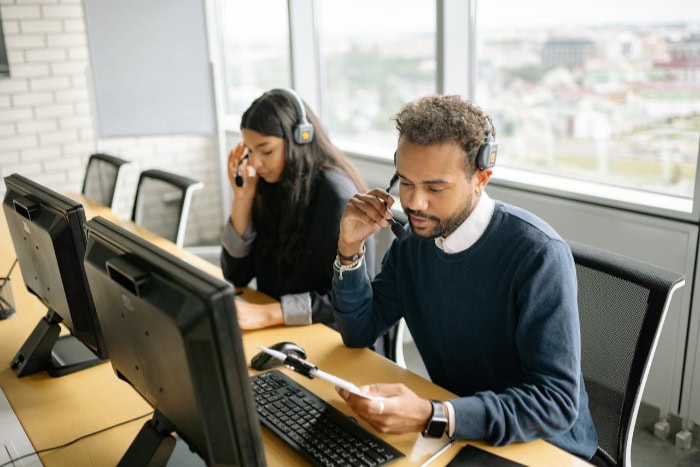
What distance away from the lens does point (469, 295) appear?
1296mm

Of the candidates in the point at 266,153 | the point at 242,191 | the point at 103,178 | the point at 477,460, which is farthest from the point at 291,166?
the point at 103,178

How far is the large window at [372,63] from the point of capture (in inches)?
128

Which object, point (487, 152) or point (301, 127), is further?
point (301, 127)

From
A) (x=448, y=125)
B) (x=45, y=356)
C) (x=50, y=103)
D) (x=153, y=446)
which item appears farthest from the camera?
(x=50, y=103)

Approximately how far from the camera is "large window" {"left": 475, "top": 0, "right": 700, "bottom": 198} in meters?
2.25

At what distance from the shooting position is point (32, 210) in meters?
1.34

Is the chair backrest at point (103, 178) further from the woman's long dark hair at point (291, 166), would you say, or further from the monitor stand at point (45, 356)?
the monitor stand at point (45, 356)

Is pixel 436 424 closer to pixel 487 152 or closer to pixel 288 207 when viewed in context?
pixel 487 152

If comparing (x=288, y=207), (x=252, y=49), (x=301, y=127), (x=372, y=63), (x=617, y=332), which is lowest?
(x=617, y=332)

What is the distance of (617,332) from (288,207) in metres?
0.97

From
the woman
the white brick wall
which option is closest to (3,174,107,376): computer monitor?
the woman

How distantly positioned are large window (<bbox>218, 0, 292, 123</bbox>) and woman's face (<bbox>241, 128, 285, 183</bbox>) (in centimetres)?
232

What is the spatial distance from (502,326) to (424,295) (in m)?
0.19

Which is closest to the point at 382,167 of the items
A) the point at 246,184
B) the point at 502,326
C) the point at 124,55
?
the point at 246,184
